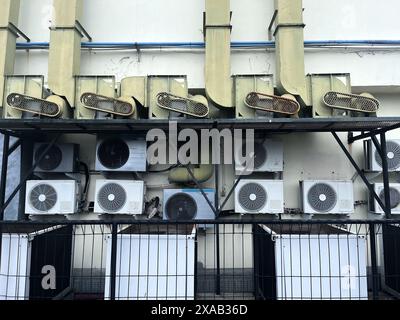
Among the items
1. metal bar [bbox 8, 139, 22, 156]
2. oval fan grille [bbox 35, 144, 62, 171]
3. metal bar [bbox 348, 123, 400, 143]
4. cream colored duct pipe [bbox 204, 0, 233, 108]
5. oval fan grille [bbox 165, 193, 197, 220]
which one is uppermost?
cream colored duct pipe [bbox 204, 0, 233, 108]

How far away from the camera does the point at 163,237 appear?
11.7 feet

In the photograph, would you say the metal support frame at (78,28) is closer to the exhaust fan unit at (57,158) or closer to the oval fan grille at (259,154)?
the exhaust fan unit at (57,158)

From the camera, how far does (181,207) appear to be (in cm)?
496

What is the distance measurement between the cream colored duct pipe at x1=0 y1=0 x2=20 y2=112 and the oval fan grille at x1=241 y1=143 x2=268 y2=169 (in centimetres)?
413

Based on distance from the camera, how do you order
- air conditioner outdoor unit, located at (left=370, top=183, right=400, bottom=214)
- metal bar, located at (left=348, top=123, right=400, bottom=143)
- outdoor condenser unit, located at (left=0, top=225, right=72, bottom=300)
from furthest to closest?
air conditioner outdoor unit, located at (left=370, top=183, right=400, bottom=214) < metal bar, located at (left=348, top=123, right=400, bottom=143) < outdoor condenser unit, located at (left=0, top=225, right=72, bottom=300)

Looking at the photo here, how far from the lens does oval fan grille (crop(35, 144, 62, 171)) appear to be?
517cm

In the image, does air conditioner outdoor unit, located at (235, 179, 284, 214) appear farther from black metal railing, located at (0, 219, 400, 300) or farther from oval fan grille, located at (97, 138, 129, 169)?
oval fan grille, located at (97, 138, 129, 169)

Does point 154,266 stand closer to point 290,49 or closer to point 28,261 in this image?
point 28,261

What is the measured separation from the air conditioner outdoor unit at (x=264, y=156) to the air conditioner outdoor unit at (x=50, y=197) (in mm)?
2743

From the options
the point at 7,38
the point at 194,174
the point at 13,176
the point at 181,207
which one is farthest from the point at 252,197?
the point at 7,38

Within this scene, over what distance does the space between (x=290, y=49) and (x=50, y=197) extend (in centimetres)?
457

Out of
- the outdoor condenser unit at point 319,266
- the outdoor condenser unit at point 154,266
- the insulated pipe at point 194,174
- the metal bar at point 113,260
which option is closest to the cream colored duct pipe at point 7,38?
the insulated pipe at point 194,174

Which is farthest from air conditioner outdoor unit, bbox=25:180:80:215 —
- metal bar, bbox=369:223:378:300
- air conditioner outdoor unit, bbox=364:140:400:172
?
air conditioner outdoor unit, bbox=364:140:400:172

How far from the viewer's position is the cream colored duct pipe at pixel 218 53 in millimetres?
4875
